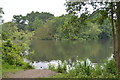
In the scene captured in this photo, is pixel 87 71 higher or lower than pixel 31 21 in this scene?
lower

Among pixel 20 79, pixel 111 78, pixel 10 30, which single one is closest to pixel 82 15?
pixel 111 78

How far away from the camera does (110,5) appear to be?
3961mm

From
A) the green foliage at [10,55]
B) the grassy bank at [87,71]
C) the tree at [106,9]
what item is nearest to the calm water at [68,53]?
the green foliage at [10,55]

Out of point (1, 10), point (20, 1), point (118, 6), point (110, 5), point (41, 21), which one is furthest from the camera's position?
point (41, 21)

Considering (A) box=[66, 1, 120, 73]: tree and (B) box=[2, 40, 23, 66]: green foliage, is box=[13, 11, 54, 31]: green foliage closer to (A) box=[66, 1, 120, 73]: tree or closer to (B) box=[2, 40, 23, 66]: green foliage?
(B) box=[2, 40, 23, 66]: green foliage

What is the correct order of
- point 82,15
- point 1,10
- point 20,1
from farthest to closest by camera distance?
point 20,1 < point 1,10 < point 82,15

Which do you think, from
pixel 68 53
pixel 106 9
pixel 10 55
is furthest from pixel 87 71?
pixel 68 53

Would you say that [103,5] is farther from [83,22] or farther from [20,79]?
[20,79]

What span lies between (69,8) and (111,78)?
5.71 ft

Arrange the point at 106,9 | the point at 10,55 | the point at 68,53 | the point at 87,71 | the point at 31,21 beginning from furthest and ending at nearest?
the point at 68,53
the point at 31,21
the point at 10,55
the point at 87,71
the point at 106,9

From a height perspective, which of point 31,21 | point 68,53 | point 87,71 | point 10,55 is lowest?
point 68,53

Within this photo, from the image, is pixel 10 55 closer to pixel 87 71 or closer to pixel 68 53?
pixel 87 71

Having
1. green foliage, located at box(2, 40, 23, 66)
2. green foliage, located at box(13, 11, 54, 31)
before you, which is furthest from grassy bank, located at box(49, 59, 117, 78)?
green foliage, located at box(13, 11, 54, 31)

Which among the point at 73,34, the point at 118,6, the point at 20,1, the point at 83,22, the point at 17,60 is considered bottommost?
the point at 17,60
